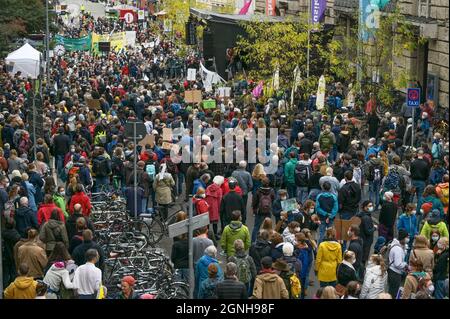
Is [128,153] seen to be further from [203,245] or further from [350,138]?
[203,245]

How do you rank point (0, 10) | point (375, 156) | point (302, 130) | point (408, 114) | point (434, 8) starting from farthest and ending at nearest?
point (0, 10), point (434, 8), point (408, 114), point (302, 130), point (375, 156)

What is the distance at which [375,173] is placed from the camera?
25328 mm

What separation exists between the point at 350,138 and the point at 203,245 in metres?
12.4

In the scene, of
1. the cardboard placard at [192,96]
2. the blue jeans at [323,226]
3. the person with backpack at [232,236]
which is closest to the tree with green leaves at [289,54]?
the cardboard placard at [192,96]

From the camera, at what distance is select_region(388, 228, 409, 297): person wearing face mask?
18203mm

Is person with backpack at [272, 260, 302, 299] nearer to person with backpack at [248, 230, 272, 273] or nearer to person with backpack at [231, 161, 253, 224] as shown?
person with backpack at [248, 230, 272, 273]

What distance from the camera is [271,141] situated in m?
28.9

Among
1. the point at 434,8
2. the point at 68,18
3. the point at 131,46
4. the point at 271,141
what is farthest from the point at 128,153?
the point at 68,18

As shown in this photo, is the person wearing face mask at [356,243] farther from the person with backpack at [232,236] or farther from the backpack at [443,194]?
the backpack at [443,194]

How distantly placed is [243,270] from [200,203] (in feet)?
15.4

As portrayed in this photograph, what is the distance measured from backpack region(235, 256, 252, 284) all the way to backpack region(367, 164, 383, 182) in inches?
341

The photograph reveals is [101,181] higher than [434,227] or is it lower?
lower

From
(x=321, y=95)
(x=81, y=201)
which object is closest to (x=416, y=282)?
(x=81, y=201)

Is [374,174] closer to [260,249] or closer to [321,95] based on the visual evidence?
[260,249]
